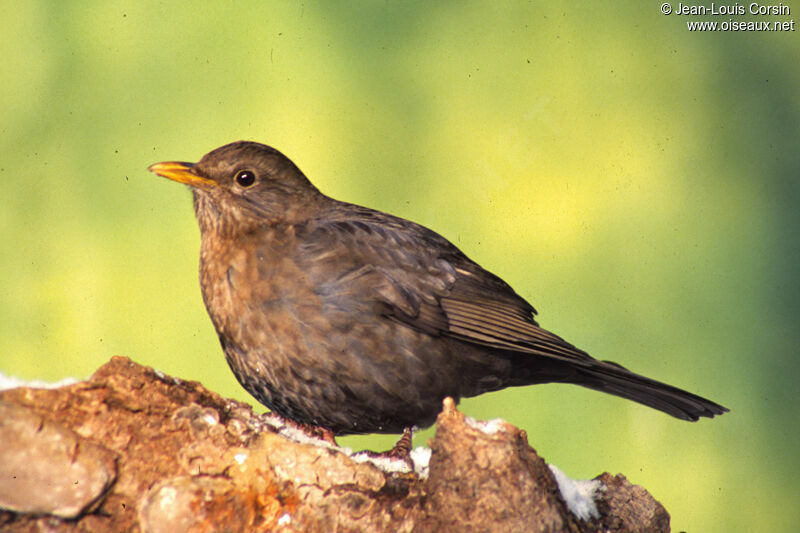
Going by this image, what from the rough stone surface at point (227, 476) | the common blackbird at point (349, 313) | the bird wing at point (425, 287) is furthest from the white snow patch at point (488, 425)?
the bird wing at point (425, 287)

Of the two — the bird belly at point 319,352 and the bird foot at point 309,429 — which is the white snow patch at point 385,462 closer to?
the bird belly at point 319,352

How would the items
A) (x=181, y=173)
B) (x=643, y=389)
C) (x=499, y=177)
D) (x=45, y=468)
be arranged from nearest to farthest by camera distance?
(x=45, y=468) → (x=181, y=173) → (x=643, y=389) → (x=499, y=177)

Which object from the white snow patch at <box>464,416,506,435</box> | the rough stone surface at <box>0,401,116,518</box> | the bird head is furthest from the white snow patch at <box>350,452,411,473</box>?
the bird head

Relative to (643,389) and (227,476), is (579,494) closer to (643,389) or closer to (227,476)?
(643,389)

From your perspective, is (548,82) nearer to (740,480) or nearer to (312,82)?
(312,82)

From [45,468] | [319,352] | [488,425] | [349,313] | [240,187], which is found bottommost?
[45,468]

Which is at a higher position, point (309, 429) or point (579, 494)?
point (309, 429)

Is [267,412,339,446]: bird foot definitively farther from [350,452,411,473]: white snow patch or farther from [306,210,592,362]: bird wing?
[306,210,592,362]: bird wing

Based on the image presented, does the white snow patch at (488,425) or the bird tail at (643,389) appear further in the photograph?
the bird tail at (643,389)

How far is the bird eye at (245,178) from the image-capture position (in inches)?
158

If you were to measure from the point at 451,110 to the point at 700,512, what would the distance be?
8.61ft

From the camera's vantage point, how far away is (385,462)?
338 cm

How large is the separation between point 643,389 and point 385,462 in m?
1.38

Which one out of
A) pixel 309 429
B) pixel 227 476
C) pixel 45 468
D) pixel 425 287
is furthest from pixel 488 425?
pixel 45 468
